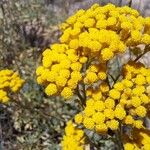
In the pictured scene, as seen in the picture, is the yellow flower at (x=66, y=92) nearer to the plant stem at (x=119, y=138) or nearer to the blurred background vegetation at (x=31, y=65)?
the plant stem at (x=119, y=138)

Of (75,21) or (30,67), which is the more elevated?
(75,21)

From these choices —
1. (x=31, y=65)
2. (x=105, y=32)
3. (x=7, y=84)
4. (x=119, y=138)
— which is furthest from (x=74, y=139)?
(x=31, y=65)

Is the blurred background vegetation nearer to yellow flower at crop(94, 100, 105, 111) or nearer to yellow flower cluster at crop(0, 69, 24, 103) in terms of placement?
yellow flower cluster at crop(0, 69, 24, 103)

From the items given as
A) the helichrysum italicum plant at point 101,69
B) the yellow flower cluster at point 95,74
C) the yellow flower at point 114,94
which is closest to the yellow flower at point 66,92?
the helichrysum italicum plant at point 101,69

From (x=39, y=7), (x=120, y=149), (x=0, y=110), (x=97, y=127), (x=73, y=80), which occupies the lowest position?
(x=0, y=110)

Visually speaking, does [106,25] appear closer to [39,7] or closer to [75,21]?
[75,21]

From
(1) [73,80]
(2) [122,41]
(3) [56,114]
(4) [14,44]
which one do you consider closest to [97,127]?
(1) [73,80]
